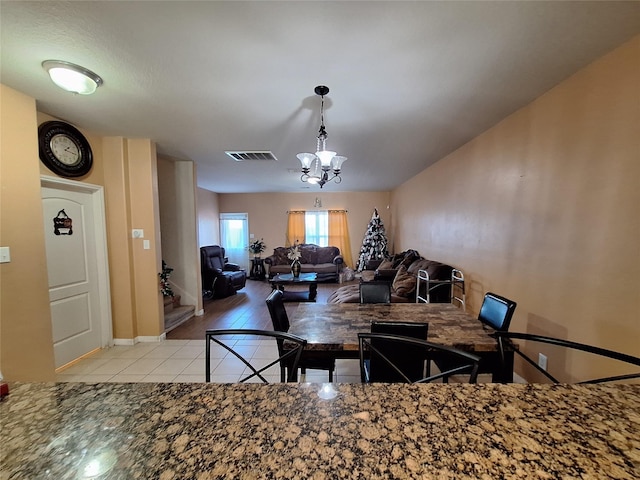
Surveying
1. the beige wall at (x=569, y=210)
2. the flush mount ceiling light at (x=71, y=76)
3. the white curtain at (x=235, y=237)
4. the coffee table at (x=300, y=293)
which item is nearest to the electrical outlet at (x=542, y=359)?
the beige wall at (x=569, y=210)

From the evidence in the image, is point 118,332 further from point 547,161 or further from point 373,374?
point 547,161

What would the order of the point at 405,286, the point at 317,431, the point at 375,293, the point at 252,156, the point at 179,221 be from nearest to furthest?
the point at 317,431, the point at 375,293, the point at 405,286, the point at 252,156, the point at 179,221

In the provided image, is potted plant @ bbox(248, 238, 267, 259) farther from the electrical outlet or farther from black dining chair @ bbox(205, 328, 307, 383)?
the electrical outlet

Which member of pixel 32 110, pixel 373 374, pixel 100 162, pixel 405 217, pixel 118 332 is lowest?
pixel 118 332

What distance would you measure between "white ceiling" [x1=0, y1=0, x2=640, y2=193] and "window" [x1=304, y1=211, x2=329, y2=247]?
15.3 feet

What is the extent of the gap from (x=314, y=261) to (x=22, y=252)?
547cm

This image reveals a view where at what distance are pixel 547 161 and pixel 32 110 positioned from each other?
415 cm

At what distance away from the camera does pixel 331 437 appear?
591 mm

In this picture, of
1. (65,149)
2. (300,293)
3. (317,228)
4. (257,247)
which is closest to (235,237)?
(257,247)

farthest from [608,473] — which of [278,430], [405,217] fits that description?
[405,217]

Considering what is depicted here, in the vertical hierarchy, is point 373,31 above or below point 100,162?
above

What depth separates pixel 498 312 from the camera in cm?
178

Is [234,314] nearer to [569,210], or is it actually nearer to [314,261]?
[314,261]

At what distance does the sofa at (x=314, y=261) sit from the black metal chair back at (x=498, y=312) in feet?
15.3
